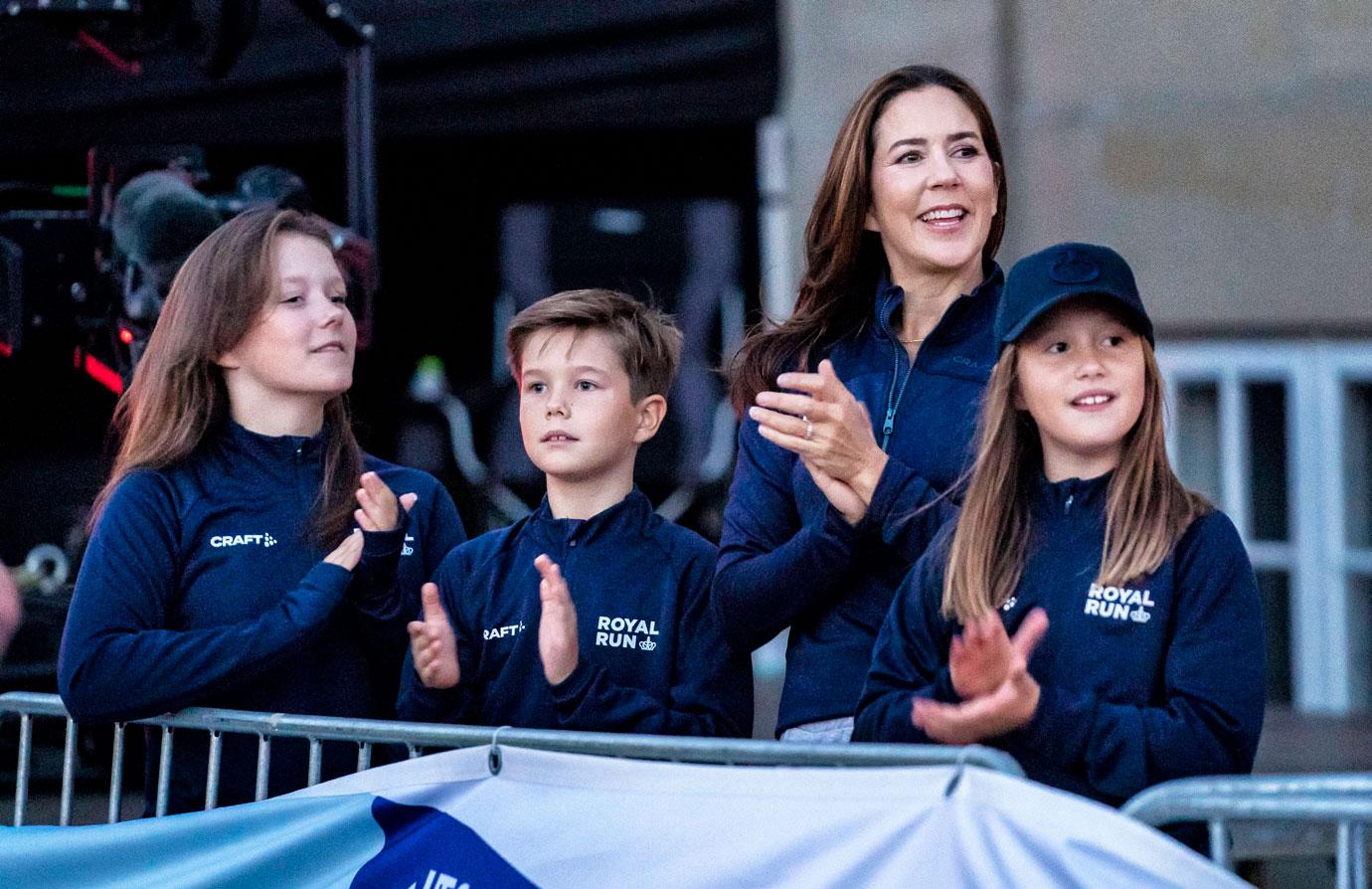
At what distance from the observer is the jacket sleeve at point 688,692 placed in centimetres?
286

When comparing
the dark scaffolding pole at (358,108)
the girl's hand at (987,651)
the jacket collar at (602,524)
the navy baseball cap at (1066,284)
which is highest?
the dark scaffolding pole at (358,108)

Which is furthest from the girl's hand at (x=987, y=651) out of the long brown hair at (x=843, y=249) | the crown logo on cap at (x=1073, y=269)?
the long brown hair at (x=843, y=249)

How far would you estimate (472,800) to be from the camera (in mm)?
2650

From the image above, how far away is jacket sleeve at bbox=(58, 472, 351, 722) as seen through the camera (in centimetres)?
309

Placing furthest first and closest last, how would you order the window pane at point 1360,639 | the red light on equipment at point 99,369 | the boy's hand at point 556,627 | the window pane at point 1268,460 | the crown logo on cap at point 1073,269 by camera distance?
the window pane at point 1268,460 → the window pane at point 1360,639 → the red light on equipment at point 99,369 → the boy's hand at point 556,627 → the crown logo on cap at point 1073,269

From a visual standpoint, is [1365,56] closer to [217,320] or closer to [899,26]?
[899,26]

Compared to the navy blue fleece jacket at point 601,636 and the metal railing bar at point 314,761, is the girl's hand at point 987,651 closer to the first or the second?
the navy blue fleece jacket at point 601,636

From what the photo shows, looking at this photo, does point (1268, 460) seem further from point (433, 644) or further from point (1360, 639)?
point (433, 644)

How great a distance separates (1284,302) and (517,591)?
19.3 feet

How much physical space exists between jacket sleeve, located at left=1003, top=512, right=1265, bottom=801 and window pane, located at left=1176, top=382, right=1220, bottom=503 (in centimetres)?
616

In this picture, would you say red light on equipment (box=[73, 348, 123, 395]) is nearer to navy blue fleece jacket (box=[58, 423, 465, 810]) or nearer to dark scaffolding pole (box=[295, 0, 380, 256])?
dark scaffolding pole (box=[295, 0, 380, 256])

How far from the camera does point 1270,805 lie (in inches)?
82.5

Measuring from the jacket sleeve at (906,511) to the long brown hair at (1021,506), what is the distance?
96 mm

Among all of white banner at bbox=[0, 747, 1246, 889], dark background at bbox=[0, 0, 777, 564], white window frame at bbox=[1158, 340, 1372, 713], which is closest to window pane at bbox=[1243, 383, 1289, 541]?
white window frame at bbox=[1158, 340, 1372, 713]
